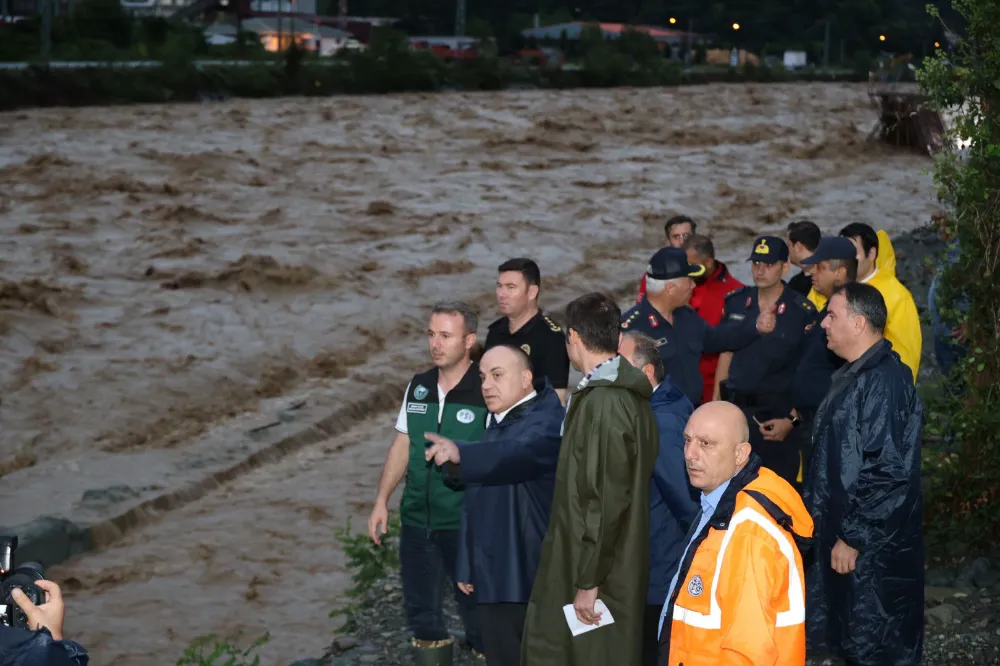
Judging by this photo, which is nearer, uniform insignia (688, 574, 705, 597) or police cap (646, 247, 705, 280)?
uniform insignia (688, 574, 705, 597)

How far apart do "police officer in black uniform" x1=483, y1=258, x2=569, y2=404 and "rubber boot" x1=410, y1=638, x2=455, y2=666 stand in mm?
1349

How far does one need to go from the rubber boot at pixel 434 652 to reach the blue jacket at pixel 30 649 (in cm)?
289

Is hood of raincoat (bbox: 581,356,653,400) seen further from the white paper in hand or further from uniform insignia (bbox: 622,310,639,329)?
uniform insignia (bbox: 622,310,639,329)

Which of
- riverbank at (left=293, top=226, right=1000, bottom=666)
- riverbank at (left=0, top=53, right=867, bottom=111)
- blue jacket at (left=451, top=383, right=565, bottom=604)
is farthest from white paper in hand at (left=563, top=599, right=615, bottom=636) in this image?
riverbank at (left=0, top=53, right=867, bottom=111)

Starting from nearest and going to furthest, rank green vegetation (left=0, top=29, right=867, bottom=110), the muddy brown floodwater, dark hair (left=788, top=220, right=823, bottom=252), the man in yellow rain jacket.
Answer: the man in yellow rain jacket → dark hair (left=788, top=220, right=823, bottom=252) → the muddy brown floodwater → green vegetation (left=0, top=29, right=867, bottom=110)

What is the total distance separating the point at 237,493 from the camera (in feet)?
36.1

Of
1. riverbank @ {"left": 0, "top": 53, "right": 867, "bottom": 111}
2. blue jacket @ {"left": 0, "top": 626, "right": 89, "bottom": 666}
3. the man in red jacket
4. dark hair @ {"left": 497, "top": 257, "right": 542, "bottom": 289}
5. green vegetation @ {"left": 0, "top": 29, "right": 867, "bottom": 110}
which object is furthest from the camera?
green vegetation @ {"left": 0, "top": 29, "right": 867, "bottom": 110}

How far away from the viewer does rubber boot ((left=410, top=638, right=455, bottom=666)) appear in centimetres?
600

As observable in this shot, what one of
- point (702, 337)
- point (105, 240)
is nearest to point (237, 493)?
point (702, 337)

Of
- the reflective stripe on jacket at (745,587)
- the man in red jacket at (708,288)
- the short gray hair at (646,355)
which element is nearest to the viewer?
the reflective stripe on jacket at (745,587)

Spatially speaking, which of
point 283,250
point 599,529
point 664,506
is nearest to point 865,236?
point 664,506

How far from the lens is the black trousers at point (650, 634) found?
4879 millimetres

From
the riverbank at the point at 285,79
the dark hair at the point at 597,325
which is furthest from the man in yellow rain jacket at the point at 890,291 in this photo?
the riverbank at the point at 285,79

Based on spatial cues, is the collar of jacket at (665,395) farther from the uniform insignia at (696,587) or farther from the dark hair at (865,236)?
the dark hair at (865,236)
